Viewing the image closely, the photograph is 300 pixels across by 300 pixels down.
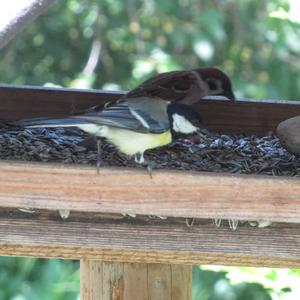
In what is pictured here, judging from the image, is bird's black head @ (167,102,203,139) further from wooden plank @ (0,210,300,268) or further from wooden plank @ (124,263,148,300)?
wooden plank @ (0,210,300,268)

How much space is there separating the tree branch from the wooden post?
25.7 inches

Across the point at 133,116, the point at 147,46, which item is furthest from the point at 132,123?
the point at 147,46

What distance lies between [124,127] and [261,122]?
820 millimetres

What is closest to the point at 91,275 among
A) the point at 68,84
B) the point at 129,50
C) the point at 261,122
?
the point at 261,122

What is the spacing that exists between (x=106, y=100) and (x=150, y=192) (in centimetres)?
108

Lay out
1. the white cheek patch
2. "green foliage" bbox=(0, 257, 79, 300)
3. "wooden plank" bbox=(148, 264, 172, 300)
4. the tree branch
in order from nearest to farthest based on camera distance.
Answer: the tree branch < "wooden plank" bbox=(148, 264, 172, 300) < the white cheek patch < "green foliage" bbox=(0, 257, 79, 300)

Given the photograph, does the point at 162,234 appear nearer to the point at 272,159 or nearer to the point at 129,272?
the point at 129,272

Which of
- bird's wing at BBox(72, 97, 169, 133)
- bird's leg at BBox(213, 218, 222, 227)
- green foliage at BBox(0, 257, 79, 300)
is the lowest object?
bird's leg at BBox(213, 218, 222, 227)

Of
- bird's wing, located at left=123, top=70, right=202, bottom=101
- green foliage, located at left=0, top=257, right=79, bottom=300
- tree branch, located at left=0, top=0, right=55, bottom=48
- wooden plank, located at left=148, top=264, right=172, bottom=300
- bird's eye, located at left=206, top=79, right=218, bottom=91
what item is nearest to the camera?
tree branch, located at left=0, top=0, right=55, bottom=48

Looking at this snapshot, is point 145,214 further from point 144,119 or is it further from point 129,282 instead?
point 144,119

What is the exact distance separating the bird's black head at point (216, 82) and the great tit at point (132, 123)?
382 millimetres

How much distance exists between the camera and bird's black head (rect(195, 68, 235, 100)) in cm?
330

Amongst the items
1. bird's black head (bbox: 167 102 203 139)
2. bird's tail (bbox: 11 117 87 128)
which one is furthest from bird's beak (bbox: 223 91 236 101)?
bird's tail (bbox: 11 117 87 128)

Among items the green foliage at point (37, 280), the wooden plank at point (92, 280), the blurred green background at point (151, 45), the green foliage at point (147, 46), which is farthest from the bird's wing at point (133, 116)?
the green foliage at point (147, 46)
